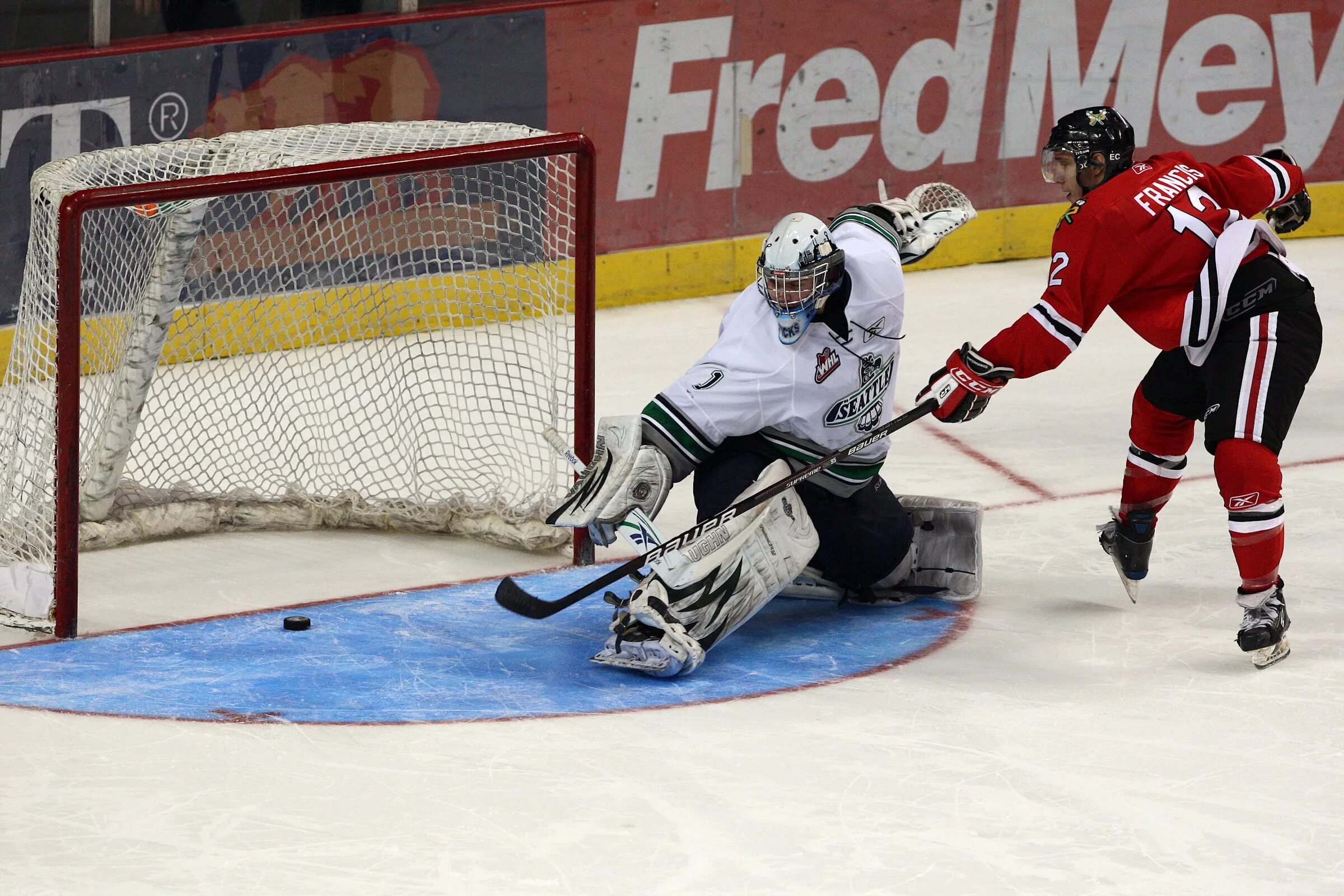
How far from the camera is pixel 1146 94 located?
867 centimetres

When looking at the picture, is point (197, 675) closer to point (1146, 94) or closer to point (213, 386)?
point (213, 386)

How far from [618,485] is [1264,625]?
4.48ft

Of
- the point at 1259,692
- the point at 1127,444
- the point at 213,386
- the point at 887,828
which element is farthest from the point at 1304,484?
the point at 213,386

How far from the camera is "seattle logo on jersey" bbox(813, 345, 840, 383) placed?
445 centimetres

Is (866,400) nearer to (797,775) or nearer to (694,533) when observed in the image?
(694,533)

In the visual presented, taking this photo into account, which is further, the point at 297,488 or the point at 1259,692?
the point at 297,488

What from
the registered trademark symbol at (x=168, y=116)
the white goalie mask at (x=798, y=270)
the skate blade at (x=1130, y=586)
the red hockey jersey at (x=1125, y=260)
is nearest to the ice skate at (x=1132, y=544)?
the skate blade at (x=1130, y=586)

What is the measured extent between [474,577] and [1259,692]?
1878 millimetres

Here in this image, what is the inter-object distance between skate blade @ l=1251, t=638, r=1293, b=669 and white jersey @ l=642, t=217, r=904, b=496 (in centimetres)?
92

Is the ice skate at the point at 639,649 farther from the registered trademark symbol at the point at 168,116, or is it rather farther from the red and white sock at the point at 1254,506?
the registered trademark symbol at the point at 168,116

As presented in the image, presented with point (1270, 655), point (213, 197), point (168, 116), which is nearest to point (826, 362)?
point (1270, 655)

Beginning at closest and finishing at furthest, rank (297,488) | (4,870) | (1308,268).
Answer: (4,870) → (297,488) → (1308,268)

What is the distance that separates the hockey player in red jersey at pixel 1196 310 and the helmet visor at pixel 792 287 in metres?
0.32

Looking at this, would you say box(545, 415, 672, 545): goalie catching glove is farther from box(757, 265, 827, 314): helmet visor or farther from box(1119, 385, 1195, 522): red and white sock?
box(1119, 385, 1195, 522): red and white sock
